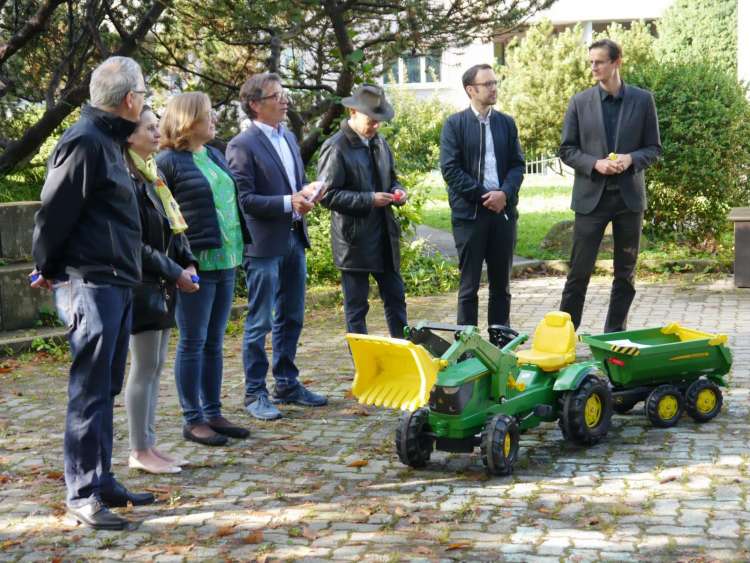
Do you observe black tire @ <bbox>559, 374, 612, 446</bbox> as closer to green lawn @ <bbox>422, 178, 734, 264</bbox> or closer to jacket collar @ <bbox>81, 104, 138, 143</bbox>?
jacket collar @ <bbox>81, 104, 138, 143</bbox>

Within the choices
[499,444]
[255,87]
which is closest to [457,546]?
[499,444]

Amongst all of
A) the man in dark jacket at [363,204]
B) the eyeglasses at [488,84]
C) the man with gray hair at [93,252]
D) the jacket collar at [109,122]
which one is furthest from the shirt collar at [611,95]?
the jacket collar at [109,122]

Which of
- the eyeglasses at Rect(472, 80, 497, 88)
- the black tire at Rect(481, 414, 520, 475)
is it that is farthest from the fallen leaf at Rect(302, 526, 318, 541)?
the eyeglasses at Rect(472, 80, 497, 88)

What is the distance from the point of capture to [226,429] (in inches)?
264

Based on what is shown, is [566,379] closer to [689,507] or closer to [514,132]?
[689,507]

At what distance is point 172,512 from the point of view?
5355 mm

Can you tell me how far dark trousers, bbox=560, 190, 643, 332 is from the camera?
862 centimetres

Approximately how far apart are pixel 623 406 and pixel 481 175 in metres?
2.22

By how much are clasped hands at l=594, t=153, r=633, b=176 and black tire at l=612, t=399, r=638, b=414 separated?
2096 millimetres

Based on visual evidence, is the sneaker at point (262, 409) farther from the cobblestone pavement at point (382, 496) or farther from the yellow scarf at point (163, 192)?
the yellow scarf at point (163, 192)

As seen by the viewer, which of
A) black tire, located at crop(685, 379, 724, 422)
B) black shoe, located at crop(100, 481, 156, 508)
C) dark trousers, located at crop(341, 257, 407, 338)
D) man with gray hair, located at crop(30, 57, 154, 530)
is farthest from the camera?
dark trousers, located at crop(341, 257, 407, 338)

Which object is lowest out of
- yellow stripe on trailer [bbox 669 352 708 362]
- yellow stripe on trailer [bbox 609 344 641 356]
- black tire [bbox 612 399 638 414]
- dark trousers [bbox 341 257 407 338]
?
black tire [bbox 612 399 638 414]

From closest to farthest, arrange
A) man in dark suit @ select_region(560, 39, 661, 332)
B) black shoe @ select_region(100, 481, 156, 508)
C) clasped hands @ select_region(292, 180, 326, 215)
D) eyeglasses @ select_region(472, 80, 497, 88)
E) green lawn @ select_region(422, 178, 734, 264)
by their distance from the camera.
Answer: black shoe @ select_region(100, 481, 156, 508) → clasped hands @ select_region(292, 180, 326, 215) → eyeglasses @ select_region(472, 80, 497, 88) → man in dark suit @ select_region(560, 39, 661, 332) → green lawn @ select_region(422, 178, 734, 264)

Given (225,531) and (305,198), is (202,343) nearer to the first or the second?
(305,198)
